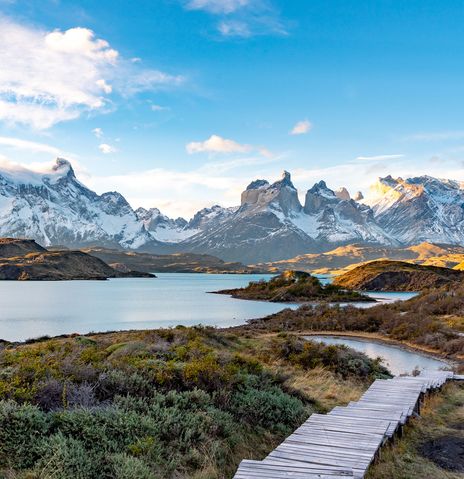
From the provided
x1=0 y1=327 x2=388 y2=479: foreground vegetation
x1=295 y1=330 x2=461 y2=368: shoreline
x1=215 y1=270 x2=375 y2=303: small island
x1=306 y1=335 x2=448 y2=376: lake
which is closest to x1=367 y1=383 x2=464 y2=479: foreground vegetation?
x1=0 y1=327 x2=388 y2=479: foreground vegetation

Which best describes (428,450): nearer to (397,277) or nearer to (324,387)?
(324,387)

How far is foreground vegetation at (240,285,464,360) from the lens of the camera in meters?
50.9

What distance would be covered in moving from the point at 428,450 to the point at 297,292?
12023 centimetres

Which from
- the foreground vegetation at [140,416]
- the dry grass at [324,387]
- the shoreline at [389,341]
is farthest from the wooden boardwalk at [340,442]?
the shoreline at [389,341]

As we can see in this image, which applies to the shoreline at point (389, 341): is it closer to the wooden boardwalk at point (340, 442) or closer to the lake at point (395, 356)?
the lake at point (395, 356)

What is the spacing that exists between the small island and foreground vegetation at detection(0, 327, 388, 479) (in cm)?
10836

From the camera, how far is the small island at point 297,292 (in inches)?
4860

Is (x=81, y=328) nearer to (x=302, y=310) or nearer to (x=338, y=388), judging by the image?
(x=302, y=310)

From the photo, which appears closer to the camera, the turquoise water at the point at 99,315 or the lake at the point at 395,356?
the lake at the point at 395,356

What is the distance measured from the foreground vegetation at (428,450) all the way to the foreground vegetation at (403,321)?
1262 inches

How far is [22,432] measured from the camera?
9.84 metres

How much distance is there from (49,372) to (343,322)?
59.3m

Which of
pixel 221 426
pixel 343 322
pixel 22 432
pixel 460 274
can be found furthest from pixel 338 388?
pixel 460 274

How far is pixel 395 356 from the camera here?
47.2m
